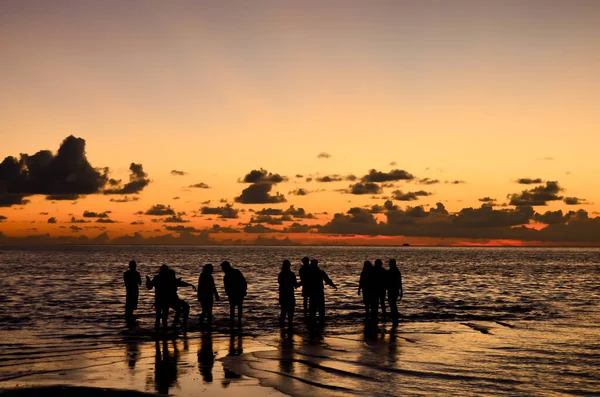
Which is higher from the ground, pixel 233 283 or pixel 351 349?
pixel 233 283

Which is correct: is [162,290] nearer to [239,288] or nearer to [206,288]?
[206,288]

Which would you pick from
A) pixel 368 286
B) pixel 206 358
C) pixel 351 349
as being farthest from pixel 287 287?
pixel 206 358

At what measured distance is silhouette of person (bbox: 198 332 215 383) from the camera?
47.7 feet

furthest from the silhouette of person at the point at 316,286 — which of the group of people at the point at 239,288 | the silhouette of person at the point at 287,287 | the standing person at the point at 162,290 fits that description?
the standing person at the point at 162,290

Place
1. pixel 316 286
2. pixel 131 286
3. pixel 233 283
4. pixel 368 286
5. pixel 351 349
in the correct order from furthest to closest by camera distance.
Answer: pixel 131 286 < pixel 368 286 < pixel 316 286 < pixel 233 283 < pixel 351 349

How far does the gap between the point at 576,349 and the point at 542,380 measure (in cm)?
546

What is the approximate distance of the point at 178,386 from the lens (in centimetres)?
1322

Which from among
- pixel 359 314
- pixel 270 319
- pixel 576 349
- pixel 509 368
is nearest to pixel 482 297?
pixel 359 314

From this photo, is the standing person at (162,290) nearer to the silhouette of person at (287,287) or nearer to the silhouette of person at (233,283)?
the silhouette of person at (233,283)

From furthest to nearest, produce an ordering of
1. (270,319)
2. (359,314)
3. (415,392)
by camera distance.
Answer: (359,314)
(270,319)
(415,392)

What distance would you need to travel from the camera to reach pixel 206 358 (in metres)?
16.8

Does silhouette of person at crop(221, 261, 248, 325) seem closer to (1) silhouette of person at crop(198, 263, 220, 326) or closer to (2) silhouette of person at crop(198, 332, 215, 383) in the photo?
(1) silhouette of person at crop(198, 263, 220, 326)

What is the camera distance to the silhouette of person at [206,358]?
14.5 m

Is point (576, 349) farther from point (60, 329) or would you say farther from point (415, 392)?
point (60, 329)
